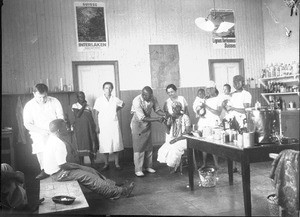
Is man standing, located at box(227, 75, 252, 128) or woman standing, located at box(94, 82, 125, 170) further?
woman standing, located at box(94, 82, 125, 170)

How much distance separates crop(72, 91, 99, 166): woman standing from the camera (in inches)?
177

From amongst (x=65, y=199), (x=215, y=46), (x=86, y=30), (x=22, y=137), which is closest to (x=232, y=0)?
(x=215, y=46)

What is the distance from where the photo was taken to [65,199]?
2779 mm

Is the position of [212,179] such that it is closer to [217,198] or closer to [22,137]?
[217,198]

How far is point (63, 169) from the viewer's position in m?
3.37

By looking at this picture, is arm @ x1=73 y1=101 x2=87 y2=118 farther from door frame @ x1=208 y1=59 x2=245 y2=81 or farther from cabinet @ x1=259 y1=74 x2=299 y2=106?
cabinet @ x1=259 y1=74 x2=299 y2=106

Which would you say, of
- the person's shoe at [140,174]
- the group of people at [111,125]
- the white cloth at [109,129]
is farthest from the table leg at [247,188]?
the white cloth at [109,129]

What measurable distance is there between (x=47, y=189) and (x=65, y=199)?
503 mm

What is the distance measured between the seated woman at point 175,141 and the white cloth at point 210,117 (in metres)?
0.42

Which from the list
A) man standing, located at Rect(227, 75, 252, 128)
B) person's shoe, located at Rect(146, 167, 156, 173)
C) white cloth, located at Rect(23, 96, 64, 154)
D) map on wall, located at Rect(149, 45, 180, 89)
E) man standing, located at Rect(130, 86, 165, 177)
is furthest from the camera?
person's shoe, located at Rect(146, 167, 156, 173)

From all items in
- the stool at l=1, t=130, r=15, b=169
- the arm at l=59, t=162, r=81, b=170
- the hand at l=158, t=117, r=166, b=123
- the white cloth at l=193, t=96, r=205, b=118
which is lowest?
the arm at l=59, t=162, r=81, b=170

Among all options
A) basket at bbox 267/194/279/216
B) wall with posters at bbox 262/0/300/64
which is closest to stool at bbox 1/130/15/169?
basket at bbox 267/194/279/216

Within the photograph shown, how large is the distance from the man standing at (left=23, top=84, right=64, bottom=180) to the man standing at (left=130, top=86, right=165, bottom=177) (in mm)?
1122

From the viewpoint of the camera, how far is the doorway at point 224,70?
11.7 feet
